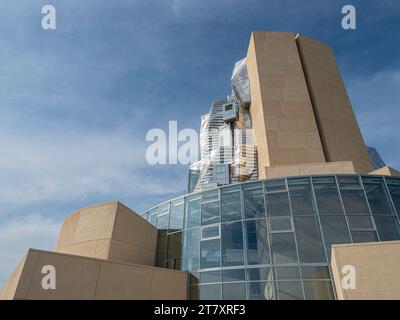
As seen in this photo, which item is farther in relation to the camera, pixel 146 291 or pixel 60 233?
pixel 60 233

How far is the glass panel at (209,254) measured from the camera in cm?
1530

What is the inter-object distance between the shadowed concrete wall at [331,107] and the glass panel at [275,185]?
966 cm

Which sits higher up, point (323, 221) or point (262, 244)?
point (323, 221)

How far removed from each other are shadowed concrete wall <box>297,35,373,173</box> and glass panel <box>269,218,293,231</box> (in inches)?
445

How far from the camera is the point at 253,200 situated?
1653 centimetres

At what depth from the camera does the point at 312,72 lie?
2919cm

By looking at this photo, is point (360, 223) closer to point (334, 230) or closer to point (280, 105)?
point (334, 230)

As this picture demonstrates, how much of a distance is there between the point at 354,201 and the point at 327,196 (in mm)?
1396

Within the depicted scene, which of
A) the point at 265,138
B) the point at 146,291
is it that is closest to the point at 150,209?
the point at 146,291

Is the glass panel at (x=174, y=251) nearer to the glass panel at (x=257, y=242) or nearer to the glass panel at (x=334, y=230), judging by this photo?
the glass panel at (x=257, y=242)

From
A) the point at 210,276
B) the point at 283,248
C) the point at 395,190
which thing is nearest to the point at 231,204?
the point at 283,248

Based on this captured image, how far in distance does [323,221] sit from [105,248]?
11.7 m
